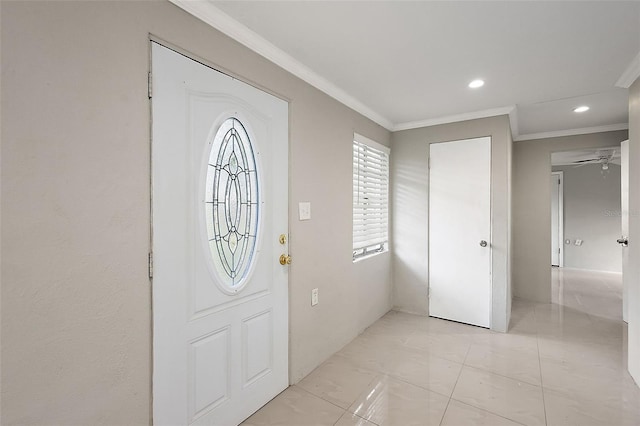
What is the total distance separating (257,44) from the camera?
1870 mm

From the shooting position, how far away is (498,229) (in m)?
3.21

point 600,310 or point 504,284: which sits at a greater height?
point 504,284

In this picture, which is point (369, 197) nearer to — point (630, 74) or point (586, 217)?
point (630, 74)

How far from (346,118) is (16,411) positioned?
8.96 feet

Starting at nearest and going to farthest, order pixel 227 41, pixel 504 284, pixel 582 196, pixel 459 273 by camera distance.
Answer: pixel 227 41
pixel 504 284
pixel 459 273
pixel 582 196

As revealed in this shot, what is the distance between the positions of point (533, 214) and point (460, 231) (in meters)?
1.75

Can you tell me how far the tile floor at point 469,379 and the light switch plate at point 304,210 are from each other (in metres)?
1.23

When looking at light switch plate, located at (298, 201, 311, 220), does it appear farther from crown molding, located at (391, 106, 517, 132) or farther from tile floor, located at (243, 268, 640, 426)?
crown molding, located at (391, 106, 517, 132)

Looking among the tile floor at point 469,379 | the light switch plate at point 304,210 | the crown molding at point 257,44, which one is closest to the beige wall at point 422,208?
the tile floor at point 469,379

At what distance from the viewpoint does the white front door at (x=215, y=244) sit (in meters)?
1.42

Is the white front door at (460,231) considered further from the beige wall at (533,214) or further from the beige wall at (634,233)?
the beige wall at (533,214)

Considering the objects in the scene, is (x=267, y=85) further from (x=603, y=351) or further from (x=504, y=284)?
(x=603, y=351)

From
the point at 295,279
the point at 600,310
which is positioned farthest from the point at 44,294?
the point at 600,310

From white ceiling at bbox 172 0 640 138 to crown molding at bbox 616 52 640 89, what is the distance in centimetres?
2
